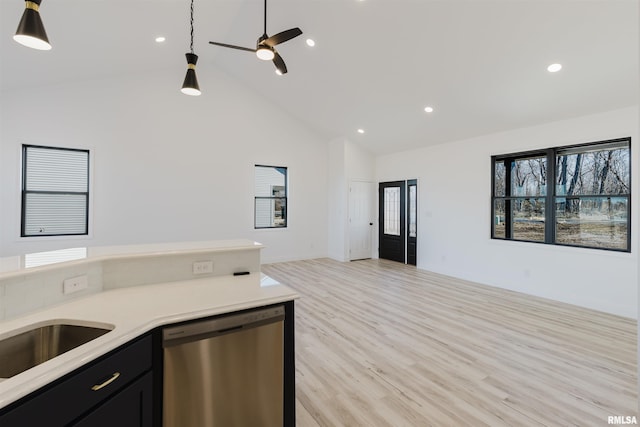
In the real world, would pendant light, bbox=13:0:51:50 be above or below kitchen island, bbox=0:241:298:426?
above

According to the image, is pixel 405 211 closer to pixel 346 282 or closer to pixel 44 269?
pixel 346 282

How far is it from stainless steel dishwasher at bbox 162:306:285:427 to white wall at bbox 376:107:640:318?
13.3ft

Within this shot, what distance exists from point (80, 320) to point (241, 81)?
601 cm

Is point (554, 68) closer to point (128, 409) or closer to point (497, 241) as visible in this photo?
point (497, 241)

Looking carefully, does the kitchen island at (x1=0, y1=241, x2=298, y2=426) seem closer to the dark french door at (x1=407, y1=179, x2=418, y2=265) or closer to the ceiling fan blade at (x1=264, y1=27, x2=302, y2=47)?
the ceiling fan blade at (x1=264, y1=27, x2=302, y2=47)

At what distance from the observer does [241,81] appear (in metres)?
6.27

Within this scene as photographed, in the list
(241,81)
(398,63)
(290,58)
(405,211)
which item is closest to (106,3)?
(290,58)

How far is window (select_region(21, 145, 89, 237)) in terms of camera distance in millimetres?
4617

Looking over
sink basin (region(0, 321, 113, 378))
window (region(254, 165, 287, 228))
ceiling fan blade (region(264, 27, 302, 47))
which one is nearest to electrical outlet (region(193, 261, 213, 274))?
sink basin (region(0, 321, 113, 378))

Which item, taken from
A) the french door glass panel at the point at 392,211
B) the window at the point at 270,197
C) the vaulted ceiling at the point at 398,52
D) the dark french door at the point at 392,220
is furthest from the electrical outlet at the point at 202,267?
the french door glass panel at the point at 392,211

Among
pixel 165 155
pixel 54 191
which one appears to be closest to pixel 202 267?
pixel 165 155

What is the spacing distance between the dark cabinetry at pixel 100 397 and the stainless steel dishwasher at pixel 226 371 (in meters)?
0.09

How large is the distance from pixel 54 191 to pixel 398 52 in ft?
18.7

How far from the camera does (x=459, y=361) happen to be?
8.47ft
